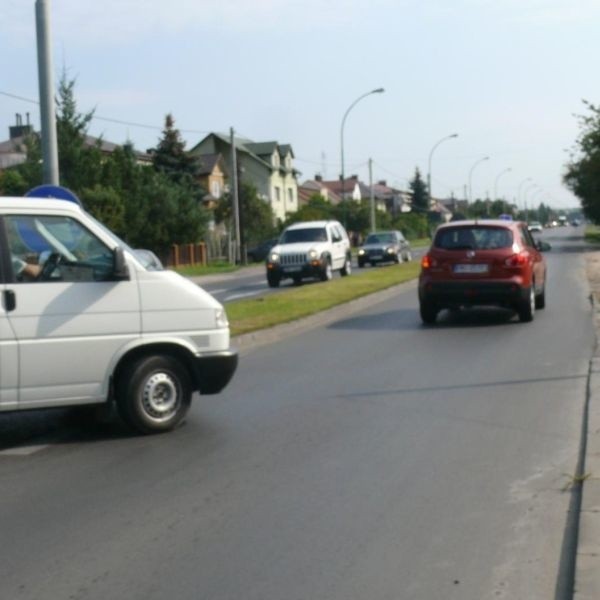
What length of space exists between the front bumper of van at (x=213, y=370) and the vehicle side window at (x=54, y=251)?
3.54 ft

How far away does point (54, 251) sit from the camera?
916 cm

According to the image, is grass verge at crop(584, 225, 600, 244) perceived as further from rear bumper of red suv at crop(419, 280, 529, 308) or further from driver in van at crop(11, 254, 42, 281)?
driver in van at crop(11, 254, 42, 281)

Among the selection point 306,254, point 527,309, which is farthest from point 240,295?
point 527,309

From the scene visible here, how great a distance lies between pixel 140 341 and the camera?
9.44 metres

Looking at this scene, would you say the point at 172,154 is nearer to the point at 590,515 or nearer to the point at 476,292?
the point at 476,292

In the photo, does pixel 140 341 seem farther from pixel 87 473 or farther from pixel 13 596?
pixel 13 596

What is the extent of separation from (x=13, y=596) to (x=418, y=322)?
14933 millimetres

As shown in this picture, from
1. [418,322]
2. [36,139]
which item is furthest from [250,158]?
[418,322]

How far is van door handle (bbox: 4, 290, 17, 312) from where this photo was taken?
8859 mm

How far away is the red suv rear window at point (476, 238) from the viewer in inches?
746

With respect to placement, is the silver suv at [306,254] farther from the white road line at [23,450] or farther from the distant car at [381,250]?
the white road line at [23,450]

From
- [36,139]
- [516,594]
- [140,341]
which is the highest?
[36,139]

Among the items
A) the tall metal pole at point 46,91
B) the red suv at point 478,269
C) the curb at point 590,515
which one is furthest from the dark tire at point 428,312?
the curb at point 590,515

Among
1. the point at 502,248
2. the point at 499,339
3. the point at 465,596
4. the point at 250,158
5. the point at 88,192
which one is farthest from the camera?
the point at 250,158
